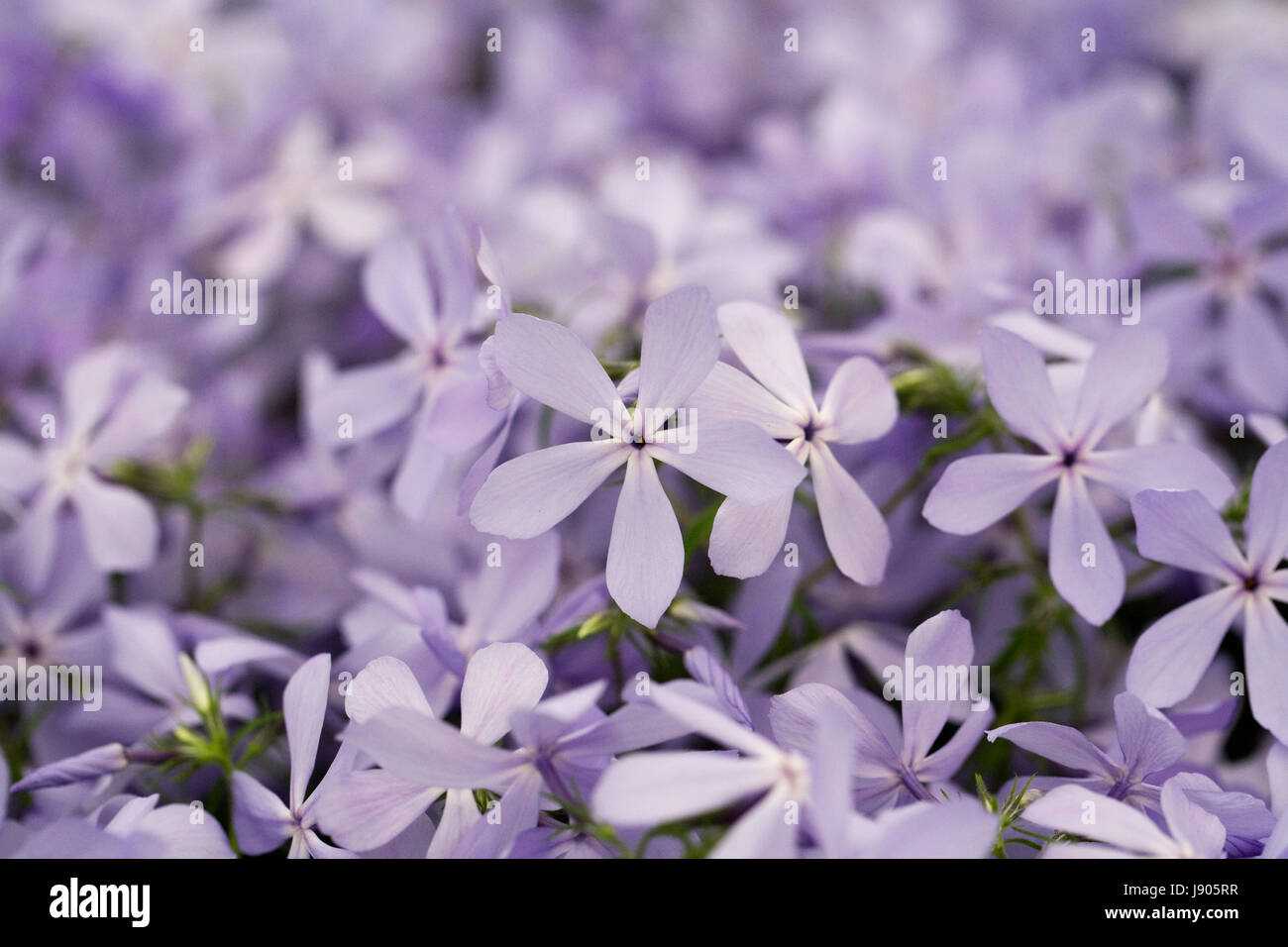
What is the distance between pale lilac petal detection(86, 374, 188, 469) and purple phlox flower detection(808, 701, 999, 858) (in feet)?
1.05

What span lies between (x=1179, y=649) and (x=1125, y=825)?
0.08m

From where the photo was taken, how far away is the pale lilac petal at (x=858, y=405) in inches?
14.1

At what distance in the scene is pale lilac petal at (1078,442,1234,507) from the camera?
0.35 meters

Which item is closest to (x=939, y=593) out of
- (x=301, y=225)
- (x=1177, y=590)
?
(x=1177, y=590)

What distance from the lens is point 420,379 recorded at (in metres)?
0.44

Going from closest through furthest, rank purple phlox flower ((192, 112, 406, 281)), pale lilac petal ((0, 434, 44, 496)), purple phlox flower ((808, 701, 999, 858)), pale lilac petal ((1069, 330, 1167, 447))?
purple phlox flower ((808, 701, 999, 858)) → pale lilac petal ((1069, 330, 1167, 447)) → pale lilac petal ((0, 434, 44, 496)) → purple phlox flower ((192, 112, 406, 281))

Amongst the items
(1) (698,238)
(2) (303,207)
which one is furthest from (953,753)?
(2) (303,207)

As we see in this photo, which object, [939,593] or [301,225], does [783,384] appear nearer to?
[939,593]

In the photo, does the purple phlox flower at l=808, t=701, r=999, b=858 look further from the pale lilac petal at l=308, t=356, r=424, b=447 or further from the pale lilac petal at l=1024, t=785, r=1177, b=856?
the pale lilac petal at l=308, t=356, r=424, b=447

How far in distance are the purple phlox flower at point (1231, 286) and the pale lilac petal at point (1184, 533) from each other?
0.18 meters

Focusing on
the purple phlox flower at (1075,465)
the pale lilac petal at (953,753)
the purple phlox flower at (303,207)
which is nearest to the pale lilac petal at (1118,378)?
the purple phlox flower at (1075,465)

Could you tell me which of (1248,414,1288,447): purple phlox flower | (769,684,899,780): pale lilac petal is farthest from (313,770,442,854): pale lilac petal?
(1248,414,1288,447): purple phlox flower
